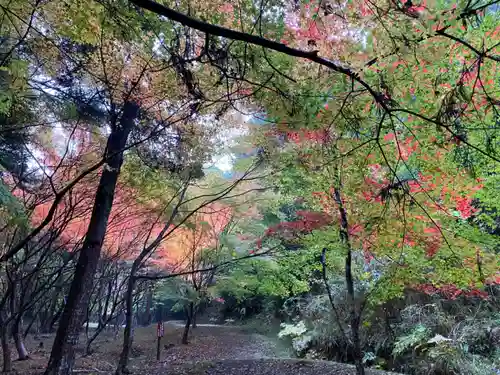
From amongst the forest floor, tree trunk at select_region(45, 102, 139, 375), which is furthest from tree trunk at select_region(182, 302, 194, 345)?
tree trunk at select_region(45, 102, 139, 375)

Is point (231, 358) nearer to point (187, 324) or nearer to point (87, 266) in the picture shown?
point (187, 324)

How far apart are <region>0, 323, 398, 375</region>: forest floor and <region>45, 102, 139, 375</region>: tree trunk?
2.35 meters

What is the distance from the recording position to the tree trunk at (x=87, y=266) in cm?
424

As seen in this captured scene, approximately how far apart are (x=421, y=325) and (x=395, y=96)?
6816 millimetres

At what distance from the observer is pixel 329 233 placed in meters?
4.88

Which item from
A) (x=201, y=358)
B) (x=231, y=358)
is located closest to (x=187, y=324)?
(x=201, y=358)

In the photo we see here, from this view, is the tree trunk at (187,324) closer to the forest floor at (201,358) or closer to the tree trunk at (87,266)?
the forest floor at (201,358)

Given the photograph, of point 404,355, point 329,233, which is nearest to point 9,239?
point 329,233

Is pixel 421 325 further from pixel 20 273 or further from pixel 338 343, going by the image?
pixel 20 273

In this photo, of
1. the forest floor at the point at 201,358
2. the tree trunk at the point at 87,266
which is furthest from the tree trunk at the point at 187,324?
the tree trunk at the point at 87,266

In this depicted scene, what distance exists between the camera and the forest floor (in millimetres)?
6539

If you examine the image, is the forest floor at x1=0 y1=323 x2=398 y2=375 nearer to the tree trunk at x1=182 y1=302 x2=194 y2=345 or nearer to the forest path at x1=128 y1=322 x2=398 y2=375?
the forest path at x1=128 y1=322 x2=398 y2=375

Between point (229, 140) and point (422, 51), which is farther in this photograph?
point (229, 140)

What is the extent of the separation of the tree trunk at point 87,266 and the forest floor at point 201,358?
2.35 m
